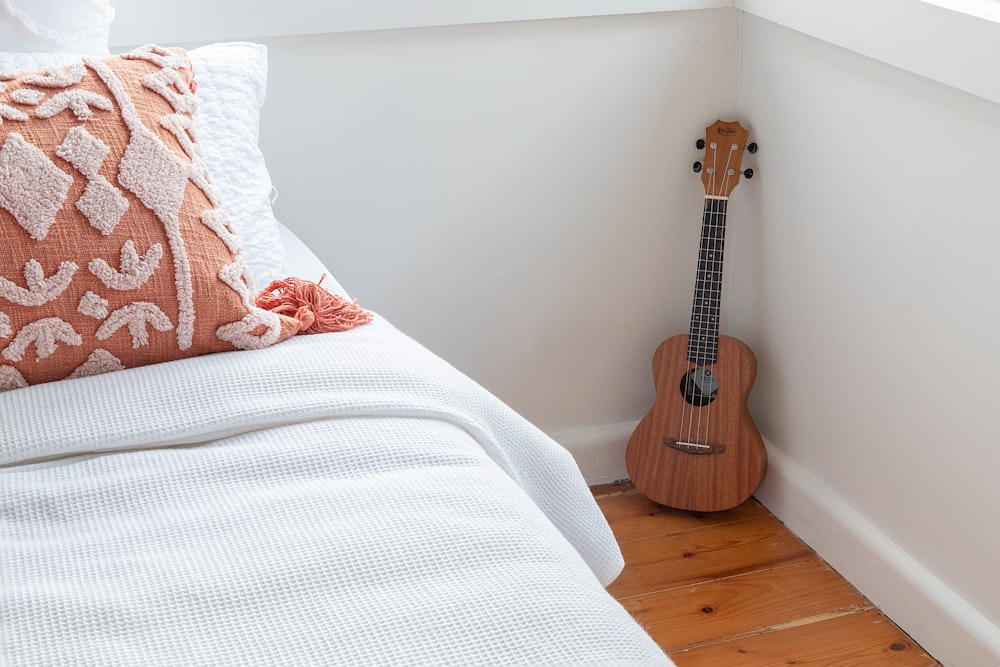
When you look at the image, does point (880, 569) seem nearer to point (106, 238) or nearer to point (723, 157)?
point (723, 157)

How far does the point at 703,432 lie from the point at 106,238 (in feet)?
3.99

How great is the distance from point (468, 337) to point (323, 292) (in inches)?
30.5

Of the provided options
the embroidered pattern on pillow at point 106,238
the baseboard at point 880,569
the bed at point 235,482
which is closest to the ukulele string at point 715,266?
the baseboard at point 880,569

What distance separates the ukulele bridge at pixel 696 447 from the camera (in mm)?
1881

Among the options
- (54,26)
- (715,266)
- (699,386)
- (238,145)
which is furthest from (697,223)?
(54,26)

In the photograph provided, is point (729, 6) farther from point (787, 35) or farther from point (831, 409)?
point (831, 409)

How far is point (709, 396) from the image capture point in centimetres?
189

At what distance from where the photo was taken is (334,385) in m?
0.97

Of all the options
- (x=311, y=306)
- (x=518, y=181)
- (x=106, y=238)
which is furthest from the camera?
(x=518, y=181)

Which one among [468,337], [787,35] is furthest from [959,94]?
[468,337]

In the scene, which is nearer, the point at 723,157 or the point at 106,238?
the point at 106,238

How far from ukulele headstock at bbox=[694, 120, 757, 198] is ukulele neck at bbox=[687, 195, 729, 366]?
2 centimetres

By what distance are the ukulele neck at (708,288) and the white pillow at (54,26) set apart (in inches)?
41.8

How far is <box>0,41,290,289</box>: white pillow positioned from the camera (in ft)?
3.98
